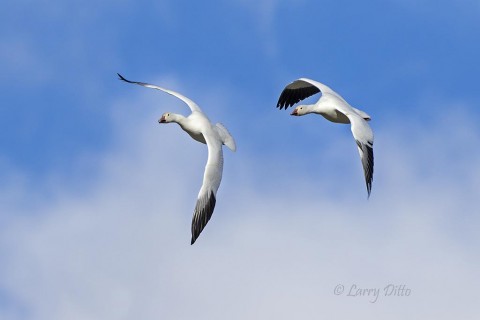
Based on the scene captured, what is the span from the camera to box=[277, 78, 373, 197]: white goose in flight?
98.5ft

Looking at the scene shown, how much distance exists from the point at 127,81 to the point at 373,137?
7.70 m

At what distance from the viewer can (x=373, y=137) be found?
3058cm

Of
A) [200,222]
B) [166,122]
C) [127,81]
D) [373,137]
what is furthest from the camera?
[127,81]

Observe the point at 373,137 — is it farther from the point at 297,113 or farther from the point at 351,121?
the point at 297,113

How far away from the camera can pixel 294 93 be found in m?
37.3

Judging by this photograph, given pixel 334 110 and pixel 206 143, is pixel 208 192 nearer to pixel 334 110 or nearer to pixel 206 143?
pixel 206 143

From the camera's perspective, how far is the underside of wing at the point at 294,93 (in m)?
37.2

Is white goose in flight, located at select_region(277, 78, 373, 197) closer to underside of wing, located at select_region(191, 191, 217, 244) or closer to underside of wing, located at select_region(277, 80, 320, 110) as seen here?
underside of wing, located at select_region(277, 80, 320, 110)

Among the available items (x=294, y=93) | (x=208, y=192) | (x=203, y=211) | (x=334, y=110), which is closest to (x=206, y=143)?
(x=208, y=192)

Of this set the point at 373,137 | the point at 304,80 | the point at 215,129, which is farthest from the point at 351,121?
the point at 304,80

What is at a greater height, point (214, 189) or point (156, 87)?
point (156, 87)

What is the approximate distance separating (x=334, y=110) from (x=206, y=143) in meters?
3.78

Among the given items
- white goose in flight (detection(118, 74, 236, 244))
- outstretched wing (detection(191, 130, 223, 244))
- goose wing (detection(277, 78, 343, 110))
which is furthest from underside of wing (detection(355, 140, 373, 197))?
goose wing (detection(277, 78, 343, 110))

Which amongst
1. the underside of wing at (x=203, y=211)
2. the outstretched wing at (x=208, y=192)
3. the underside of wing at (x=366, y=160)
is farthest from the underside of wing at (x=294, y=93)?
the underside of wing at (x=203, y=211)
